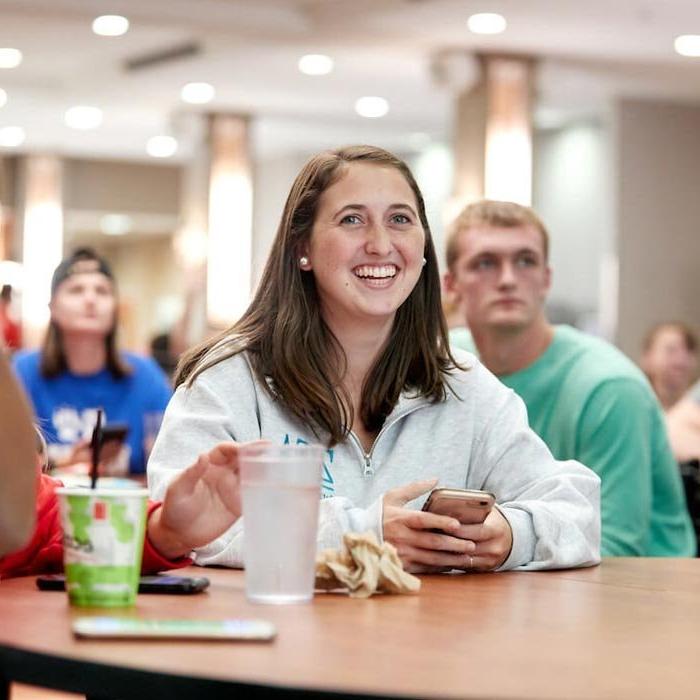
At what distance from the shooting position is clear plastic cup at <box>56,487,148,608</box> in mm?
1525

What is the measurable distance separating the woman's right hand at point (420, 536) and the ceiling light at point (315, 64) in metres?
9.30

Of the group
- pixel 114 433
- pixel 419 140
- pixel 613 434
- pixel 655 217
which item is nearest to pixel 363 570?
pixel 613 434

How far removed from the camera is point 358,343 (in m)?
2.39

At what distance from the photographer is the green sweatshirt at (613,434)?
3143 mm

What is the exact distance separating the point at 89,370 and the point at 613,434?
2292mm

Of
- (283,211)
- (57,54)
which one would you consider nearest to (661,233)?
(57,54)

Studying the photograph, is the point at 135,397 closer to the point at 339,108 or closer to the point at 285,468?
the point at 285,468

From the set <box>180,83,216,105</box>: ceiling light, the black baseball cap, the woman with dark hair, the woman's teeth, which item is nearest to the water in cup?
the woman with dark hair

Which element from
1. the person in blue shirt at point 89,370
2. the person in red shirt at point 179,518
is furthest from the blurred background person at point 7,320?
the person in red shirt at point 179,518

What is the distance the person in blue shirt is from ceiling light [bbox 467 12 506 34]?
503cm

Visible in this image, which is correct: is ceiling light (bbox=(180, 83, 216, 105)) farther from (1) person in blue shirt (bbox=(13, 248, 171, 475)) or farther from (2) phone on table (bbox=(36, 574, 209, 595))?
(2) phone on table (bbox=(36, 574, 209, 595))

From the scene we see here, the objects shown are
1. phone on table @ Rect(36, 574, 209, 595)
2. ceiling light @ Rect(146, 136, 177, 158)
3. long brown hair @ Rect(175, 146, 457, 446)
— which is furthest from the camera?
ceiling light @ Rect(146, 136, 177, 158)

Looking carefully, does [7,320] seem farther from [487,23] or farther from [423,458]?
[487,23]

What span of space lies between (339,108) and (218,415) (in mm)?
11342
